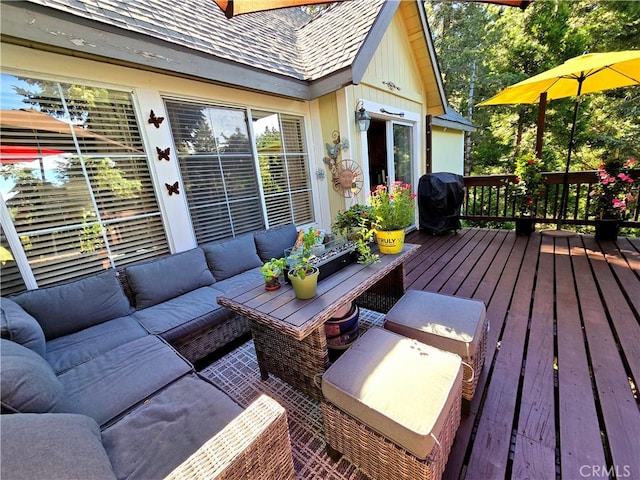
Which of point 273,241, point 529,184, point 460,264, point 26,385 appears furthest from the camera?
point 529,184

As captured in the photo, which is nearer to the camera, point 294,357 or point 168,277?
point 294,357

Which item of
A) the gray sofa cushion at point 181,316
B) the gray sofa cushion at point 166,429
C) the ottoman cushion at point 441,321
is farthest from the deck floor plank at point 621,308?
the gray sofa cushion at point 181,316

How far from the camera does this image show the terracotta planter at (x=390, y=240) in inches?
85.5

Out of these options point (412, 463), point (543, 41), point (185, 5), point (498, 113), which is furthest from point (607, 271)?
point (498, 113)

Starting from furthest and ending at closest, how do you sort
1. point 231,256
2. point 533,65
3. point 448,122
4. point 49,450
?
point 533,65, point 448,122, point 231,256, point 49,450

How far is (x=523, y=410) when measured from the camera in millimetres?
1504

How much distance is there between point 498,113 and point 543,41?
249cm

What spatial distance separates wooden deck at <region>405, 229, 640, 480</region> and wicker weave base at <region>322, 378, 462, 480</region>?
0.28m

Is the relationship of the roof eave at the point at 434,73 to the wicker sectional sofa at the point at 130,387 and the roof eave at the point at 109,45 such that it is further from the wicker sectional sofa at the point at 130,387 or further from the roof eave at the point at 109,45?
the wicker sectional sofa at the point at 130,387

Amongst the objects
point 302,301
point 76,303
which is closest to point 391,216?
point 302,301

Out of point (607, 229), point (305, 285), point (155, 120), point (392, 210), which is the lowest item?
point (607, 229)

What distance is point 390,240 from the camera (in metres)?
2.19

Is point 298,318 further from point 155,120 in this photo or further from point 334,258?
point 155,120

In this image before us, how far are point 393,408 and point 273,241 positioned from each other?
2438mm
